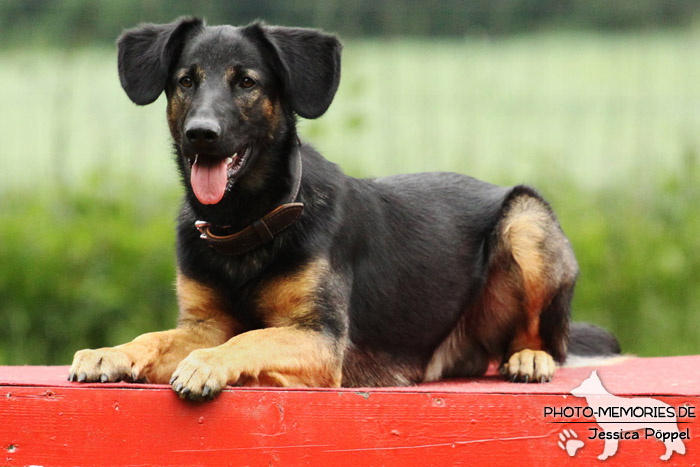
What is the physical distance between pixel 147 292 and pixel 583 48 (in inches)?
214

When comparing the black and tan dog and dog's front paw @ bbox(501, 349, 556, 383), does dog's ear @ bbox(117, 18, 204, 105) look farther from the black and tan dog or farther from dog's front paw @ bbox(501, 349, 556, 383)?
dog's front paw @ bbox(501, 349, 556, 383)

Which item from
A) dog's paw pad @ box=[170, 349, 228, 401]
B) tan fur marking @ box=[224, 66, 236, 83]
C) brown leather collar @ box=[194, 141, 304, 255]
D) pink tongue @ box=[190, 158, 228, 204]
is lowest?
dog's paw pad @ box=[170, 349, 228, 401]

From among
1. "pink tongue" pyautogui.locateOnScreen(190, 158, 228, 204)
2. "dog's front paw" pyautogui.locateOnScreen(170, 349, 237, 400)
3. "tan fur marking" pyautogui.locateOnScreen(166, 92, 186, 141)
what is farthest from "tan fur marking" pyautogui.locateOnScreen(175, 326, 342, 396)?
"tan fur marking" pyautogui.locateOnScreen(166, 92, 186, 141)

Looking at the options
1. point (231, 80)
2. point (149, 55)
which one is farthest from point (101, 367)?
point (149, 55)

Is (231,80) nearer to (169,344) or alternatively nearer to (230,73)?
(230,73)

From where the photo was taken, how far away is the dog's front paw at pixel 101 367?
11.3ft

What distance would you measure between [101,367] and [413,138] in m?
6.04

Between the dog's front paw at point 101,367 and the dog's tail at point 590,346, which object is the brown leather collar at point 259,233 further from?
the dog's tail at point 590,346

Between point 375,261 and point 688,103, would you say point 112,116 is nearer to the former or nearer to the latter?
point 375,261

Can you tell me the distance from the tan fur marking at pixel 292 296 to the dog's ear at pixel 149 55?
1.00 metres

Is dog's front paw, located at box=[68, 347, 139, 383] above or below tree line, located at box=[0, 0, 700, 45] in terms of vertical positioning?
below

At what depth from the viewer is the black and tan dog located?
368cm

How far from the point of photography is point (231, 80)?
12.6 ft

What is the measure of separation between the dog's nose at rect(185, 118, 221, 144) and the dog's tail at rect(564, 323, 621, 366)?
8.49 feet
